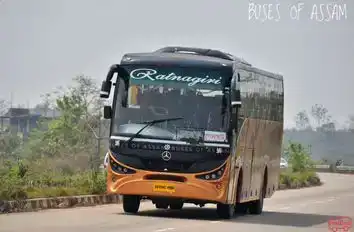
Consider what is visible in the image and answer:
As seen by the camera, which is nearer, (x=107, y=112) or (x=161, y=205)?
(x=107, y=112)

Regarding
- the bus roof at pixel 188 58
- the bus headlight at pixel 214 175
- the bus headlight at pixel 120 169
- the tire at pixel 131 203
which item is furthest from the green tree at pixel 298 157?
the bus headlight at pixel 120 169

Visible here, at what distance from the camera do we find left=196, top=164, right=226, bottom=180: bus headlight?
22.4m

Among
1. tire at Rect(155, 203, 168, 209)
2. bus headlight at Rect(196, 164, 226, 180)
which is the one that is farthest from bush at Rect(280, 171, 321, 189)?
bus headlight at Rect(196, 164, 226, 180)

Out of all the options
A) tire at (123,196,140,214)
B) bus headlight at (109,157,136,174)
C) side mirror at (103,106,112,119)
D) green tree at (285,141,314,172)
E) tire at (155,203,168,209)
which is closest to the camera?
bus headlight at (109,157,136,174)

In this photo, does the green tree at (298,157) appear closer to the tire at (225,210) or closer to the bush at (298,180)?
the bush at (298,180)

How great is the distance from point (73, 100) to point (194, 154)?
46197 millimetres

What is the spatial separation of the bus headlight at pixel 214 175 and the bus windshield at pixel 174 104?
24.1 inches

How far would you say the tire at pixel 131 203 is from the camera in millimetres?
23750

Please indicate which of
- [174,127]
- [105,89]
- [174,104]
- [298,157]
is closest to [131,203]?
[174,127]

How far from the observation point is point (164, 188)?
2238 cm

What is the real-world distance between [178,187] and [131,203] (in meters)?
1.91

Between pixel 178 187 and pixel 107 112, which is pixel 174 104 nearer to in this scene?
pixel 107 112

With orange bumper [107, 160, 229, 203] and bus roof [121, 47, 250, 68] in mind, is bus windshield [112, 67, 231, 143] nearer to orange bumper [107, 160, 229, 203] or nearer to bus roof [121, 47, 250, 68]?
bus roof [121, 47, 250, 68]

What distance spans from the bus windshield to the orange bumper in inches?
33.5
